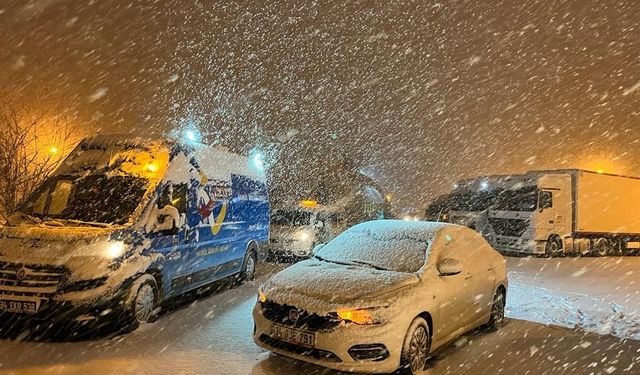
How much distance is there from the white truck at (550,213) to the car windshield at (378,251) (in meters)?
12.7

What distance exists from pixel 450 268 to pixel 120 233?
4.05m

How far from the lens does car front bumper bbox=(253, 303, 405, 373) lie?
473cm

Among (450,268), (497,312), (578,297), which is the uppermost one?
(450,268)

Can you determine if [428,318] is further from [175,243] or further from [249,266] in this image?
[249,266]

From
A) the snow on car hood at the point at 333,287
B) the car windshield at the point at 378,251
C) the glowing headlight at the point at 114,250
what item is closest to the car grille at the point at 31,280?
the glowing headlight at the point at 114,250

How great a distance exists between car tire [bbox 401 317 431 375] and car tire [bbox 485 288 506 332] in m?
1.97

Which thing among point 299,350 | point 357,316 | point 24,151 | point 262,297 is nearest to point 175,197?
point 262,297

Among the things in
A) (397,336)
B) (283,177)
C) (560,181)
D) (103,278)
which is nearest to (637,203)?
(560,181)

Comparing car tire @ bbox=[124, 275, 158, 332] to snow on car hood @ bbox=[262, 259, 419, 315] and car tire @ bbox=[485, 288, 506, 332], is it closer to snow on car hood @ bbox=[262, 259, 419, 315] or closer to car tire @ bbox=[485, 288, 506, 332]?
snow on car hood @ bbox=[262, 259, 419, 315]

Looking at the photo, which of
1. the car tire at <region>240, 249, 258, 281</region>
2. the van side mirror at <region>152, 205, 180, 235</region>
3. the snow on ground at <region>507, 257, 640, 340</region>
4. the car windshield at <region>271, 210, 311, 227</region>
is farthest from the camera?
the car windshield at <region>271, 210, 311, 227</region>

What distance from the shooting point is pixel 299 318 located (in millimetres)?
4996

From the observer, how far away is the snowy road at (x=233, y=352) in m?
5.09

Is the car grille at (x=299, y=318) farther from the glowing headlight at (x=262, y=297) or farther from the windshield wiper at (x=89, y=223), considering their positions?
the windshield wiper at (x=89, y=223)

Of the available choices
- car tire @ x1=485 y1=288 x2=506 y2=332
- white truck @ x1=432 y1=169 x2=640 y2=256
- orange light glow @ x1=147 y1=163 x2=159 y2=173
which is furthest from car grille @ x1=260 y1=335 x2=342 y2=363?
white truck @ x1=432 y1=169 x2=640 y2=256
